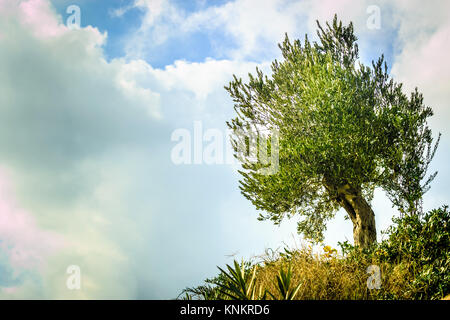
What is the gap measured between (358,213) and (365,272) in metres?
10.3

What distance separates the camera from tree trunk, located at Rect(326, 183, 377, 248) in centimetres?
1647

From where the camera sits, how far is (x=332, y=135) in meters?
14.8

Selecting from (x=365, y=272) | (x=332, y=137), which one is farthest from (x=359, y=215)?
(x=365, y=272)

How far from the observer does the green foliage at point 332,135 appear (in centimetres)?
1491

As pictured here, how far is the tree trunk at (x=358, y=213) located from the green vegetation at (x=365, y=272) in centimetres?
815

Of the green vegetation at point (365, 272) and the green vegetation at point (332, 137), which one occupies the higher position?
the green vegetation at point (332, 137)

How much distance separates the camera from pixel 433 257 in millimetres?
7379

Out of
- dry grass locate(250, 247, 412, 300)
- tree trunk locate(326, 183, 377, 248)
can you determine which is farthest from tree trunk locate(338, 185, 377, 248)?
dry grass locate(250, 247, 412, 300)

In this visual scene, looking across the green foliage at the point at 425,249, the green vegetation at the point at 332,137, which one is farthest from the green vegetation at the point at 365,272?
the green vegetation at the point at 332,137

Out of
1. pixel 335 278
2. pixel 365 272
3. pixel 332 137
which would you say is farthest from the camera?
pixel 332 137

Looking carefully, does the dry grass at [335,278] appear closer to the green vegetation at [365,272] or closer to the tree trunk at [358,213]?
the green vegetation at [365,272]

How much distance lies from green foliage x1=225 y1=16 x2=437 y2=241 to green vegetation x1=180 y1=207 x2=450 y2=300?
21.4 feet

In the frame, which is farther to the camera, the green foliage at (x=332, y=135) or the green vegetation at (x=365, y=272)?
the green foliage at (x=332, y=135)

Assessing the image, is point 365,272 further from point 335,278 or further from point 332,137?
point 332,137
